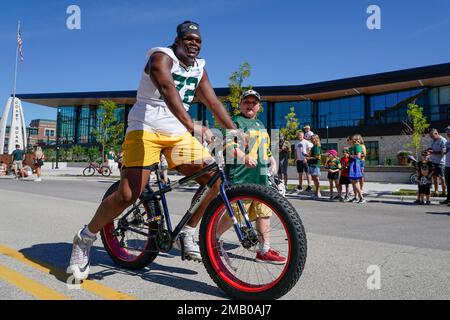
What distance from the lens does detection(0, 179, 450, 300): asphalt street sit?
8.38 feet

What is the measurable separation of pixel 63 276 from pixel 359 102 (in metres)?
39.6

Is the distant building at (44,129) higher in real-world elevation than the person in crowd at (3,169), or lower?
higher

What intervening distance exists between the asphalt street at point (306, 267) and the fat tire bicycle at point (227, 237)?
0.58 ft

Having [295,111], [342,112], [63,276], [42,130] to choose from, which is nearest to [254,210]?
[63,276]

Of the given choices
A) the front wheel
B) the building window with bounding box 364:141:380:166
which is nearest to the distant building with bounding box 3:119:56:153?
the building window with bounding box 364:141:380:166

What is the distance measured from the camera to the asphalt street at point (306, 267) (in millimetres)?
2553

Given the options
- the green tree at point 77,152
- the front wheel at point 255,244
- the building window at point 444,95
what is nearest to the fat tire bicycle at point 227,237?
the front wheel at point 255,244

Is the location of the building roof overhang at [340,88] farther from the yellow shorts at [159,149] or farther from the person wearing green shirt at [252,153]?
the yellow shorts at [159,149]

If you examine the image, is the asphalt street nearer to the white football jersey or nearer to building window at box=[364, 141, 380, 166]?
the white football jersey

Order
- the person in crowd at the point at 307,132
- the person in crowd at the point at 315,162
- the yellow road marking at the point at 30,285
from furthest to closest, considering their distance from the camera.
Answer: the person in crowd at the point at 307,132
the person in crowd at the point at 315,162
the yellow road marking at the point at 30,285

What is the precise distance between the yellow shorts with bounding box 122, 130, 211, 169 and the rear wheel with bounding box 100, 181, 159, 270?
513 mm

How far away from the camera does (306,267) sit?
128 inches
